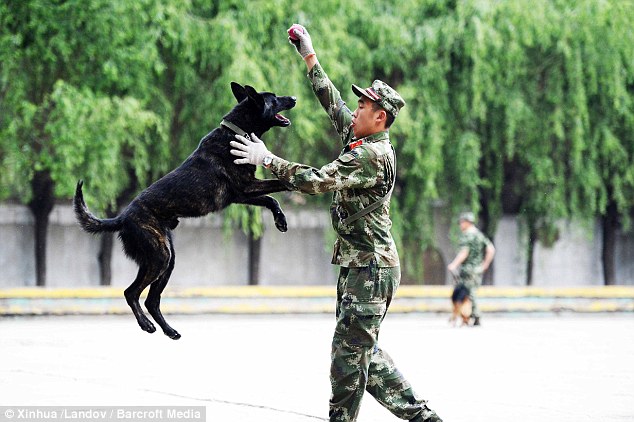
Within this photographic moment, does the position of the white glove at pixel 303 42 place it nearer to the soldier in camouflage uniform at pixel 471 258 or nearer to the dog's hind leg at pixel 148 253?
the dog's hind leg at pixel 148 253

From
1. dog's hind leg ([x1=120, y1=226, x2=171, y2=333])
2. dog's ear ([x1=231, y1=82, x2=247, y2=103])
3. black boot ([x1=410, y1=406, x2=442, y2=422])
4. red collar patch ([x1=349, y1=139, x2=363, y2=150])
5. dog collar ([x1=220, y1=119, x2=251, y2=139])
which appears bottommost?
black boot ([x1=410, y1=406, x2=442, y2=422])

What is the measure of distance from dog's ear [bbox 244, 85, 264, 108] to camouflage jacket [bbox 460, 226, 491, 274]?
39.0 feet

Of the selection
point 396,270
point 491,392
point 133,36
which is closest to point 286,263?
point 133,36

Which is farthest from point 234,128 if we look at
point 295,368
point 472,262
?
point 472,262

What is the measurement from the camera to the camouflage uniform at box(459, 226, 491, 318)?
17859 mm

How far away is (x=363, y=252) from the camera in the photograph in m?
6.28

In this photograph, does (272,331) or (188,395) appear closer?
(188,395)

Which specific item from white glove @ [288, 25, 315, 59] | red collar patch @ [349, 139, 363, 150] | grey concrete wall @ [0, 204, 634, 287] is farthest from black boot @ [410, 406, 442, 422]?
grey concrete wall @ [0, 204, 634, 287]

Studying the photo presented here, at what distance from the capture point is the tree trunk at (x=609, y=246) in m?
28.0

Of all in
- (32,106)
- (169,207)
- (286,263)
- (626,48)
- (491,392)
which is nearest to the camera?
(169,207)

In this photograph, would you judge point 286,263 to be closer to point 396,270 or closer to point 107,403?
point 107,403

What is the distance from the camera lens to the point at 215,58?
70.8ft

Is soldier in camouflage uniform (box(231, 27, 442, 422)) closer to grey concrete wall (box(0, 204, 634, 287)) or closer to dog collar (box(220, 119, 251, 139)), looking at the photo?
dog collar (box(220, 119, 251, 139))

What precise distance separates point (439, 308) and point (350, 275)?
14.6 meters
